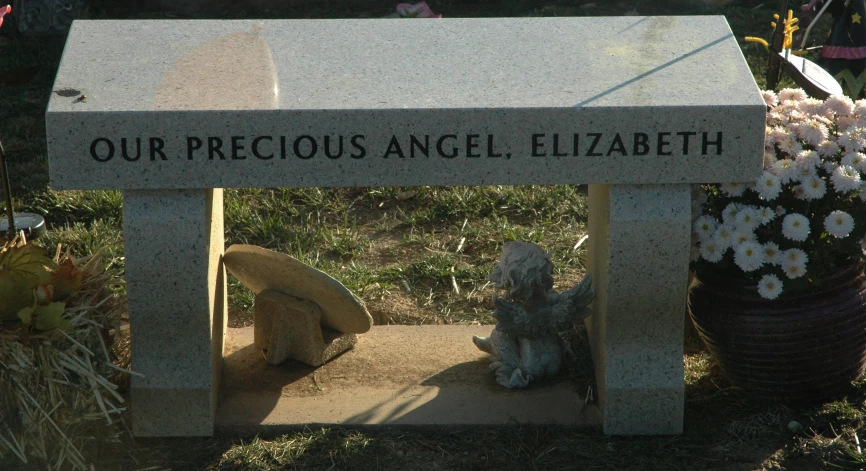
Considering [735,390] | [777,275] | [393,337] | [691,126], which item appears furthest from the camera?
[393,337]

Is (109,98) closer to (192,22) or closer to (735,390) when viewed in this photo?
(192,22)

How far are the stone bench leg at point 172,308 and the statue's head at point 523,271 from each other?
85 cm

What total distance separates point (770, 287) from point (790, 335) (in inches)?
7.2

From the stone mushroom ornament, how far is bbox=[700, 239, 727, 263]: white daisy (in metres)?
1.03

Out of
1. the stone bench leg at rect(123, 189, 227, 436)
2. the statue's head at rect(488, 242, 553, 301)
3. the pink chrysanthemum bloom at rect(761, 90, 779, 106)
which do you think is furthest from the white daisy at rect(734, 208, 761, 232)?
the stone bench leg at rect(123, 189, 227, 436)

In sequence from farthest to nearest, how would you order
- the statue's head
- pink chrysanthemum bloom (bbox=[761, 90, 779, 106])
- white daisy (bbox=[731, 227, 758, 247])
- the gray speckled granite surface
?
1. pink chrysanthemum bloom (bbox=[761, 90, 779, 106])
2. the statue's head
3. white daisy (bbox=[731, 227, 758, 247])
4. the gray speckled granite surface

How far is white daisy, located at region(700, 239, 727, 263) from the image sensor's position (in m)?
2.84

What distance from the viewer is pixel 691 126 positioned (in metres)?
2.63

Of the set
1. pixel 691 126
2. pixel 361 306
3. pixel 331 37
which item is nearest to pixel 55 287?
pixel 361 306

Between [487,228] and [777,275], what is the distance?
1.78 metres

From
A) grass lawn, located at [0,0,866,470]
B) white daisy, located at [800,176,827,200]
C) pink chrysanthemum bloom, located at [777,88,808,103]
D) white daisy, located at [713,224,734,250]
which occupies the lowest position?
grass lawn, located at [0,0,866,470]

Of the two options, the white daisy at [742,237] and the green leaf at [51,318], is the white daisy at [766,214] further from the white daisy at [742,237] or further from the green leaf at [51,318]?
the green leaf at [51,318]

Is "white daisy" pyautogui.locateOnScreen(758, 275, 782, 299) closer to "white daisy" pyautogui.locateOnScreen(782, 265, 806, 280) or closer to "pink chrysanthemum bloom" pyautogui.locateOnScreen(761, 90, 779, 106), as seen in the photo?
"white daisy" pyautogui.locateOnScreen(782, 265, 806, 280)

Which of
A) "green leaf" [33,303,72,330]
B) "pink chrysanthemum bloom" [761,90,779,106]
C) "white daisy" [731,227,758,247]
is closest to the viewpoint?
"green leaf" [33,303,72,330]
